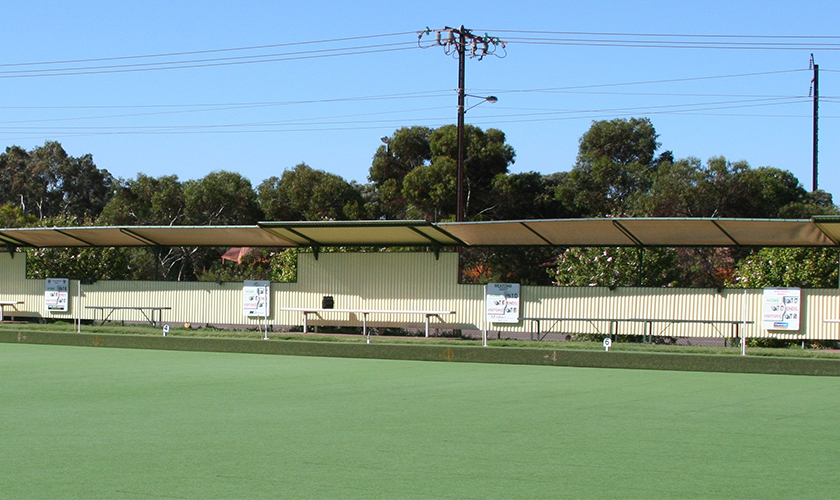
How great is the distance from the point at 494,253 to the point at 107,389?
66.0ft

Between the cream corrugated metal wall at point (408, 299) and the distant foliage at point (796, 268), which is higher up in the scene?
the distant foliage at point (796, 268)

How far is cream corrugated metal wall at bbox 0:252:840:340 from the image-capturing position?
16.6 metres

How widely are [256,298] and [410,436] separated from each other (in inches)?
533

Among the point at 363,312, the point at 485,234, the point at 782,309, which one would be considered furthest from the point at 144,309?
the point at 782,309

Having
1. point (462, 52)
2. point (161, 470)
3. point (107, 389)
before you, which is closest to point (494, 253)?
point (462, 52)

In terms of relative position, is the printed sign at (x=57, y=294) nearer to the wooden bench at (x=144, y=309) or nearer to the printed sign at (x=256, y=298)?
the wooden bench at (x=144, y=309)

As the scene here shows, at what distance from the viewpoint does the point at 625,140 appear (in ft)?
130

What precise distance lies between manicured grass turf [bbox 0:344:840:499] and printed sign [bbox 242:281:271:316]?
8.03m

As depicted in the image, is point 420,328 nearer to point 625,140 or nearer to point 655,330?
point 655,330

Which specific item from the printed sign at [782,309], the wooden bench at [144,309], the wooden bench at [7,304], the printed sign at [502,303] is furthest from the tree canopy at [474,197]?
the printed sign at [782,309]

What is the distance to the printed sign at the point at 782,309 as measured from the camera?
16.1m

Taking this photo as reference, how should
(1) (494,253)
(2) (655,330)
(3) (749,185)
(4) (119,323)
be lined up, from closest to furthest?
(2) (655,330) → (4) (119,323) → (1) (494,253) → (3) (749,185)

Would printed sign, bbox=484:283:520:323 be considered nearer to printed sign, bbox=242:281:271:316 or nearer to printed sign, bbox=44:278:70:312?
printed sign, bbox=242:281:271:316

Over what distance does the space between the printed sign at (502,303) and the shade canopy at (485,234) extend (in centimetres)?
98
